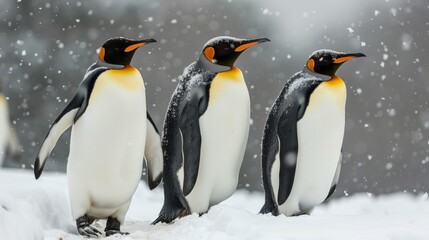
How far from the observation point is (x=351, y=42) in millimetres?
9266

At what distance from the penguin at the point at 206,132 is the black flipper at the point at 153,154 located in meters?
0.07

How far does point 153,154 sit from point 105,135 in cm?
34

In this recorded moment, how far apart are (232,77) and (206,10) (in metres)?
5.67

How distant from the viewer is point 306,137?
293 cm

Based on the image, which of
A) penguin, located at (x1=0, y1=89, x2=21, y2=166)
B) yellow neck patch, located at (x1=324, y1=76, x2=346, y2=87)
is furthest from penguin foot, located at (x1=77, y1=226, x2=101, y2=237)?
penguin, located at (x1=0, y1=89, x2=21, y2=166)

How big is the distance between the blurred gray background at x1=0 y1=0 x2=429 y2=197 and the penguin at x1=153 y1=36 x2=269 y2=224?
173 inches

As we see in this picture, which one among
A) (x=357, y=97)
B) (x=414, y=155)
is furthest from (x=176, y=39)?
(x=414, y=155)

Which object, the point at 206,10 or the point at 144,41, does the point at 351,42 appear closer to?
the point at 206,10

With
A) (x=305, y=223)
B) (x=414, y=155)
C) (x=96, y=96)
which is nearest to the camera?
(x=305, y=223)

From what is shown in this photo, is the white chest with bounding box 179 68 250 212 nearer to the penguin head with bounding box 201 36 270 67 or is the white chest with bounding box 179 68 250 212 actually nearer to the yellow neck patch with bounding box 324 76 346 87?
the penguin head with bounding box 201 36 270 67

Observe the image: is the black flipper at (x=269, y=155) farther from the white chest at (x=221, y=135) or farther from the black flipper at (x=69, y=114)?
the black flipper at (x=69, y=114)

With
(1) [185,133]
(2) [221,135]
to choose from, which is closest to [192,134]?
(1) [185,133]

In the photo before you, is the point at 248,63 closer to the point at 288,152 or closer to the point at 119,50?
the point at 288,152

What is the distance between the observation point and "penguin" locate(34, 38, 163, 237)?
2652 mm
